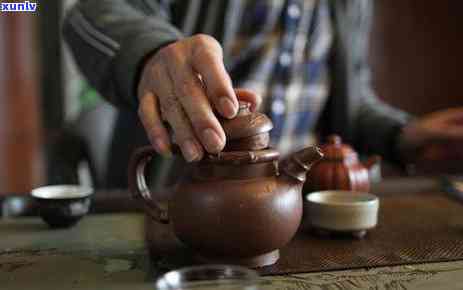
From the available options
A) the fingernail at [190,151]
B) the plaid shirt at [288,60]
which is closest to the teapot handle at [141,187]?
the fingernail at [190,151]

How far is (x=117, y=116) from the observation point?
73.5 inches

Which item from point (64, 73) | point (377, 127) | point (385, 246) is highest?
point (64, 73)

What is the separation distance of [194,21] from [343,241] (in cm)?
97

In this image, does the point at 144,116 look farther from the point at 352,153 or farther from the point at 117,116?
the point at 117,116

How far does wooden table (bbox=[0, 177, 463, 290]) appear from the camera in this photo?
0.80 metres

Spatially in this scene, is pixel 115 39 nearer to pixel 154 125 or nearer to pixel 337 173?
pixel 154 125

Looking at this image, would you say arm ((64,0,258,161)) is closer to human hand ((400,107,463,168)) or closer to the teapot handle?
the teapot handle

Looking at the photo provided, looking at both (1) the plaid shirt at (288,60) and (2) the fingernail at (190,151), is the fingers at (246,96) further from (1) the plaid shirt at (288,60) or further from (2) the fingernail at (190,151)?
(1) the plaid shirt at (288,60)

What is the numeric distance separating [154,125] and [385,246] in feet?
1.44

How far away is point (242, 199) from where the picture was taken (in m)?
0.81

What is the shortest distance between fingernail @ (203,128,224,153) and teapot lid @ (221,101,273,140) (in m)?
0.03

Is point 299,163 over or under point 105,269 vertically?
over

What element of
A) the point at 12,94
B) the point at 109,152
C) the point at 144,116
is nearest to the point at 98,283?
the point at 144,116

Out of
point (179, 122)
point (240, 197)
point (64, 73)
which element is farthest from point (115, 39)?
point (64, 73)
